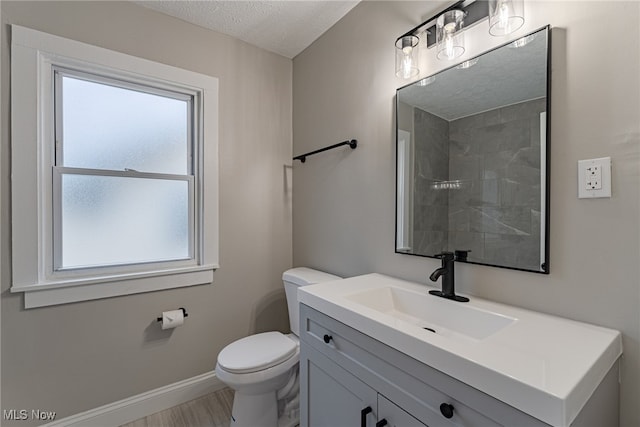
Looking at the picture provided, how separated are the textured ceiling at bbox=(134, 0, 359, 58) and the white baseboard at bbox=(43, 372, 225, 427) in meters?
2.29

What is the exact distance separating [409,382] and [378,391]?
0.14m

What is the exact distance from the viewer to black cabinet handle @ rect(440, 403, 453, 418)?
71cm

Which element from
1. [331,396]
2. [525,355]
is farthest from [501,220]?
[331,396]

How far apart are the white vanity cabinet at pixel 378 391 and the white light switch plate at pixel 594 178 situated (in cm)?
51

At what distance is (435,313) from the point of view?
1.15m

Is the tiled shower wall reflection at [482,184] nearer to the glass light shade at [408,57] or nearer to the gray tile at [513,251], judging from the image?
the gray tile at [513,251]

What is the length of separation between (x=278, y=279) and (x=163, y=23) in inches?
73.1

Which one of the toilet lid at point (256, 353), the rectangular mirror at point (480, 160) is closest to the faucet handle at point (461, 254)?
the rectangular mirror at point (480, 160)

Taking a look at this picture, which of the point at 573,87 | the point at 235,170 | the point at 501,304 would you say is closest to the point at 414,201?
the point at 501,304

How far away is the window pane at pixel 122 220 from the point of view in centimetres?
159

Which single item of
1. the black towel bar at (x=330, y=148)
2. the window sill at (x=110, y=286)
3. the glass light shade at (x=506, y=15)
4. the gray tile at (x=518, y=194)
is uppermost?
the glass light shade at (x=506, y=15)

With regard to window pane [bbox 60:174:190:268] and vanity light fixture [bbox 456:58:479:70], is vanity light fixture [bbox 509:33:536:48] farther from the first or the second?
window pane [bbox 60:174:190:268]

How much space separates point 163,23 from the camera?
5.80ft

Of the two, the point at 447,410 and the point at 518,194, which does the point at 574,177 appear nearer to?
the point at 518,194
